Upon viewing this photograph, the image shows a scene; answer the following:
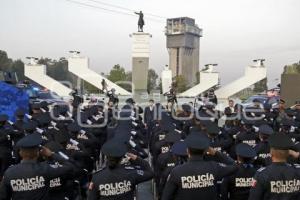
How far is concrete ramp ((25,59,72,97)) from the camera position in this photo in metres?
34.3

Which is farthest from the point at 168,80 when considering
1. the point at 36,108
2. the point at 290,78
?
the point at 36,108

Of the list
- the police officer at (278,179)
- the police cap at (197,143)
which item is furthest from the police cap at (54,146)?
the police officer at (278,179)

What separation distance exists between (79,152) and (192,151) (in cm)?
286

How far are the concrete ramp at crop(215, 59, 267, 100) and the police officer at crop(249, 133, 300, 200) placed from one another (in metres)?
31.7

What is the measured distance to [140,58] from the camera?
3366cm

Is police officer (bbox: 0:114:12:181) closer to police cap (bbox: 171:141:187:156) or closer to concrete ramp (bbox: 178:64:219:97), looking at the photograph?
police cap (bbox: 171:141:187:156)

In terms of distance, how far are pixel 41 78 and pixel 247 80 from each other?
1890 centimetres

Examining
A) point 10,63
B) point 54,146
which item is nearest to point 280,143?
point 54,146

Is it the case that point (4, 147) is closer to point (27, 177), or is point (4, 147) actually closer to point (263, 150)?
point (27, 177)

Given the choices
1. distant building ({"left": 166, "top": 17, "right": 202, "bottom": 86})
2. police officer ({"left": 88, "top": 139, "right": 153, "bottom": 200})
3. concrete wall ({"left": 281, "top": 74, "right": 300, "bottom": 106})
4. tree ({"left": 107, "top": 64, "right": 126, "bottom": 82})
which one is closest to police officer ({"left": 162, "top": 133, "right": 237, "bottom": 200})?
police officer ({"left": 88, "top": 139, "right": 153, "bottom": 200})

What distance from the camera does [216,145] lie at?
21.2ft

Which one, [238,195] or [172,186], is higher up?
[172,186]

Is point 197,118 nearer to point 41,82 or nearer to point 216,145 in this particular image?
point 216,145

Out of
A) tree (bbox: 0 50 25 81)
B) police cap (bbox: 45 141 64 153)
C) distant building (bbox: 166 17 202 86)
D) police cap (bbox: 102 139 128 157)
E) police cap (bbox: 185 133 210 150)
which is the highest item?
distant building (bbox: 166 17 202 86)
